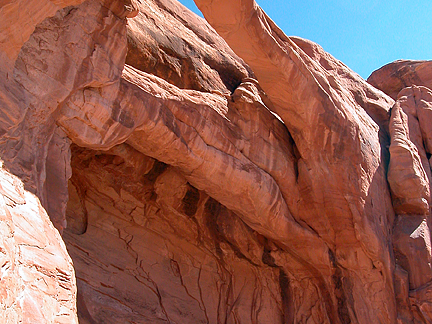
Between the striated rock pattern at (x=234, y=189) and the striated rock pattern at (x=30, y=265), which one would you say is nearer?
the striated rock pattern at (x=30, y=265)

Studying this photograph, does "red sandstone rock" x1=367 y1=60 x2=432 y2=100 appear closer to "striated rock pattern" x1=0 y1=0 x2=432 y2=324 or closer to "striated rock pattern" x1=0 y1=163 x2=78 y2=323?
"striated rock pattern" x1=0 y1=0 x2=432 y2=324

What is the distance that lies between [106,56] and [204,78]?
326 centimetres

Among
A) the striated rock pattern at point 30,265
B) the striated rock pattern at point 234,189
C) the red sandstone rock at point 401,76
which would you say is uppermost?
the red sandstone rock at point 401,76

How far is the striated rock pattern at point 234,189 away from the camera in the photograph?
7770 millimetres

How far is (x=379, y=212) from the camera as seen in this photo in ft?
31.2

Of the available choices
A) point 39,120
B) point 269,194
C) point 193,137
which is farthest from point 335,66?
point 39,120

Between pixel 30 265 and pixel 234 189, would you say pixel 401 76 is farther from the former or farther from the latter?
pixel 30 265

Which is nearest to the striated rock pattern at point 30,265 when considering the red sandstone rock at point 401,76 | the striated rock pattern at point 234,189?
the striated rock pattern at point 234,189

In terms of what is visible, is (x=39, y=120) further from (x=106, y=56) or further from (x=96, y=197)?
(x=96, y=197)

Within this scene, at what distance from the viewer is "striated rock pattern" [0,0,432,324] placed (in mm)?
7770

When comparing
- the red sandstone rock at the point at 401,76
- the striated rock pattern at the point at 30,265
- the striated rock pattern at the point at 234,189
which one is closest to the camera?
the striated rock pattern at the point at 30,265

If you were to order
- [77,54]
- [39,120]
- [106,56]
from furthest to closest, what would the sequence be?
[106,56] < [77,54] < [39,120]

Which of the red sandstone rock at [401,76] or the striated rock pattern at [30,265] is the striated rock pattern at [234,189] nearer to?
the striated rock pattern at [30,265]

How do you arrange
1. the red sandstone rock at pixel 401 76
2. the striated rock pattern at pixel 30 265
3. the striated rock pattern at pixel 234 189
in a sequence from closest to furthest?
the striated rock pattern at pixel 30 265
the striated rock pattern at pixel 234 189
the red sandstone rock at pixel 401 76
